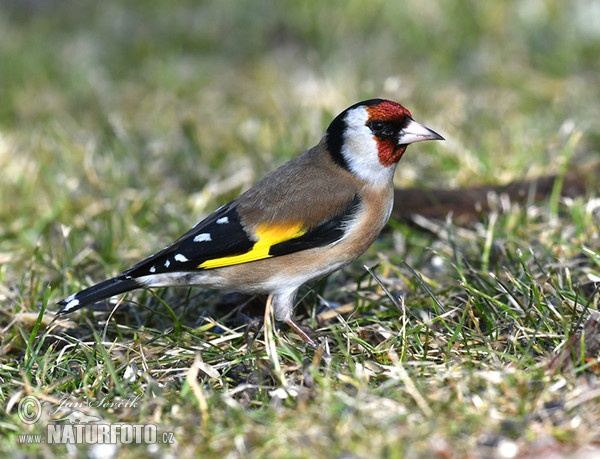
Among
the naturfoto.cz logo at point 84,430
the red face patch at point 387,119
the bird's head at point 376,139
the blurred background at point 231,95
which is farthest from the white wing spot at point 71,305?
the red face patch at point 387,119

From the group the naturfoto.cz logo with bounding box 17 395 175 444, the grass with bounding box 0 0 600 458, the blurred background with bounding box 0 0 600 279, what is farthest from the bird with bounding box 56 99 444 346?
the blurred background with bounding box 0 0 600 279

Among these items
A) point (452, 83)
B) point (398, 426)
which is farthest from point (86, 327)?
point (452, 83)

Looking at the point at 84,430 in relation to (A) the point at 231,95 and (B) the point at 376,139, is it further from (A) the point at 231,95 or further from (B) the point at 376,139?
(A) the point at 231,95

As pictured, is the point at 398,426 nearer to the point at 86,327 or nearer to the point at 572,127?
the point at 86,327

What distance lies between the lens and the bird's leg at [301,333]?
3751 mm

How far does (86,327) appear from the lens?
424cm

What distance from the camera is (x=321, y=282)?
172 inches

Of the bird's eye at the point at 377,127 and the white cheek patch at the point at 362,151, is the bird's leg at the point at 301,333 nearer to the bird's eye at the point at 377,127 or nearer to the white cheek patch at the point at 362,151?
the white cheek patch at the point at 362,151

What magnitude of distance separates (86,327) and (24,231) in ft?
4.48

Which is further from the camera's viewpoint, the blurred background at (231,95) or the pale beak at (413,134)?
the blurred background at (231,95)

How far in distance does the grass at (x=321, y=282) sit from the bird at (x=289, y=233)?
0.58 ft

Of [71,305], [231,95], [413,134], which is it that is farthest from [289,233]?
[231,95]

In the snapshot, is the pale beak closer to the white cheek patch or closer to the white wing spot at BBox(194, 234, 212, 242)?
the white cheek patch

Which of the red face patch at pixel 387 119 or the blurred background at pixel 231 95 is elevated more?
the red face patch at pixel 387 119
